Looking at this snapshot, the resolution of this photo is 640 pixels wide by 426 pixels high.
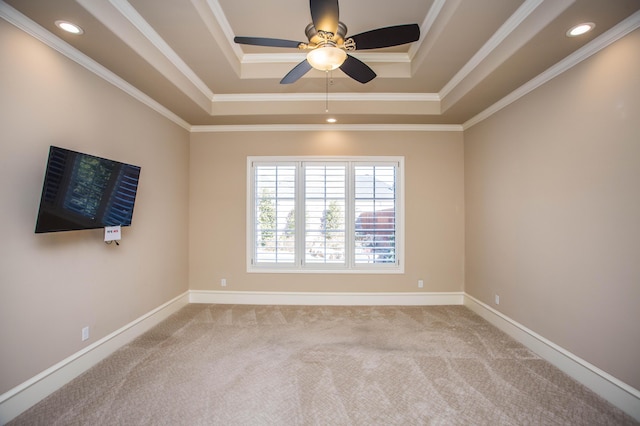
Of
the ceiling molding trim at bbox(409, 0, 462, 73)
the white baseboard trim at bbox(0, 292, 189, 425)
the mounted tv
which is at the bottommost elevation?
the white baseboard trim at bbox(0, 292, 189, 425)

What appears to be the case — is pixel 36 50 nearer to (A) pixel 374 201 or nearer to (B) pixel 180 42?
(B) pixel 180 42

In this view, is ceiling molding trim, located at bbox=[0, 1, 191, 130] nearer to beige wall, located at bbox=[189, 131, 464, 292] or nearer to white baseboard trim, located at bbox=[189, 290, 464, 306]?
beige wall, located at bbox=[189, 131, 464, 292]

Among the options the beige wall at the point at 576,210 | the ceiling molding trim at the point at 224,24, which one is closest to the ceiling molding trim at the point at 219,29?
the ceiling molding trim at the point at 224,24

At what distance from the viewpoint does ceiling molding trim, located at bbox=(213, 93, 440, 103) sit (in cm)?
382

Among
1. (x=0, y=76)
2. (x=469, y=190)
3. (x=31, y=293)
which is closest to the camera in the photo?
(x=0, y=76)

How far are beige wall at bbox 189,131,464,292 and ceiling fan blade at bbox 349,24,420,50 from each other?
215 centimetres

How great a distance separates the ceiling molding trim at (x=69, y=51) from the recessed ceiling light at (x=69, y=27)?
17 centimetres

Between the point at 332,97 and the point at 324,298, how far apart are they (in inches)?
116

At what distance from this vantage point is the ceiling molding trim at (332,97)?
382 cm

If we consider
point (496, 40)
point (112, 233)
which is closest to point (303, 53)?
point (496, 40)

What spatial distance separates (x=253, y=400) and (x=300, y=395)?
36 cm

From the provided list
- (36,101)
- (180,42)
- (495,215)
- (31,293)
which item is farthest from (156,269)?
(495,215)

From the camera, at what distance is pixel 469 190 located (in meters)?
4.25

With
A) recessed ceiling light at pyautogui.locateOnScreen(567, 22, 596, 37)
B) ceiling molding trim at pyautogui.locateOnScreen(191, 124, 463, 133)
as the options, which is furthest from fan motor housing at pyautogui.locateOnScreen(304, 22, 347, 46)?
ceiling molding trim at pyautogui.locateOnScreen(191, 124, 463, 133)
